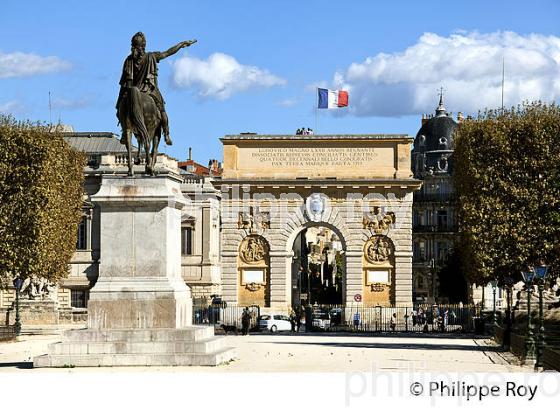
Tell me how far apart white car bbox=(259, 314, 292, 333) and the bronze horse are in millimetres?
29978

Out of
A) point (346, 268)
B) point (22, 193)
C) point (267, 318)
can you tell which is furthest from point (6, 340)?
point (346, 268)

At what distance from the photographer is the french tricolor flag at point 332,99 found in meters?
65.2

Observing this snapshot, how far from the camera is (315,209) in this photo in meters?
63.4

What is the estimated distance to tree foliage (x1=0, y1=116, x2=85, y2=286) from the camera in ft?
153

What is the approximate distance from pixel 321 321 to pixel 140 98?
3531 cm

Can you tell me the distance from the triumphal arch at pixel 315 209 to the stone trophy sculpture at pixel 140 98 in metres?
36.6

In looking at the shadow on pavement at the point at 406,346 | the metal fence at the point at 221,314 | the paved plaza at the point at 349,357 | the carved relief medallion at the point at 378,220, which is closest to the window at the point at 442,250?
the carved relief medallion at the point at 378,220

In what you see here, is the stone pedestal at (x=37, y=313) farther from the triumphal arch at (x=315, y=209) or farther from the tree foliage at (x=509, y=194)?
the tree foliage at (x=509, y=194)

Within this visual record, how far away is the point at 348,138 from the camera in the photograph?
62.9m

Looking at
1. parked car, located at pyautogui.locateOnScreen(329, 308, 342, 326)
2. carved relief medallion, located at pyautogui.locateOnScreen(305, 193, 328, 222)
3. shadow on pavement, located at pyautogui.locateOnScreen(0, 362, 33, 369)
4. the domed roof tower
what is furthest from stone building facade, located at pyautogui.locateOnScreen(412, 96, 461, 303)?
shadow on pavement, located at pyautogui.locateOnScreen(0, 362, 33, 369)

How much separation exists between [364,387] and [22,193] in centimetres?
3008

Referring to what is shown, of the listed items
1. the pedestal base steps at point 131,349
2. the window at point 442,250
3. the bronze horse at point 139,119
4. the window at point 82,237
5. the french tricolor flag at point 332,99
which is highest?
the french tricolor flag at point 332,99

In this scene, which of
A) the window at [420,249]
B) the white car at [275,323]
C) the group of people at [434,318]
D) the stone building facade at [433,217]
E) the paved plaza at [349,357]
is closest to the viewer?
the paved plaza at [349,357]

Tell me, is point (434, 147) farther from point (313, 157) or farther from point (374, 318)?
point (374, 318)
